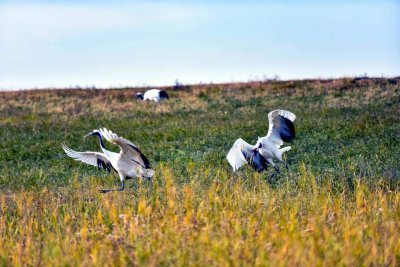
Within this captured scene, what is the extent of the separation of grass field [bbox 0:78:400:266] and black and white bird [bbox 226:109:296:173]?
10.6 inches

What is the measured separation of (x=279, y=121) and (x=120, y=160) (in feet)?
8.00

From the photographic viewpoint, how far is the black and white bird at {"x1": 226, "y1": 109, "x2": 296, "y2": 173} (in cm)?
1192

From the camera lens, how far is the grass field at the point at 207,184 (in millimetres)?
6430

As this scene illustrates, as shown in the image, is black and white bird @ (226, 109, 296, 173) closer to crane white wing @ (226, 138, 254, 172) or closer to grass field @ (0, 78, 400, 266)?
crane white wing @ (226, 138, 254, 172)

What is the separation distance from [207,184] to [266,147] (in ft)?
5.21

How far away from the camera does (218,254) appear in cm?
609

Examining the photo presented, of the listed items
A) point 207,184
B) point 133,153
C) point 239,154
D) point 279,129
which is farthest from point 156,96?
point 207,184

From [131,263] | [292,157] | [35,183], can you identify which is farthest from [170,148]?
[131,263]

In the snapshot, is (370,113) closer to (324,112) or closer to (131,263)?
(324,112)

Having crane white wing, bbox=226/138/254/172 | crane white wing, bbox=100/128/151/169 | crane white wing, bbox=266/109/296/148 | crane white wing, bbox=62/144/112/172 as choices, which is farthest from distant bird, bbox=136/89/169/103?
crane white wing, bbox=100/128/151/169

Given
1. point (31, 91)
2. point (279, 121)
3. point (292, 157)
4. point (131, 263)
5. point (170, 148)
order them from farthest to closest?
point (31, 91) → point (170, 148) → point (292, 157) → point (279, 121) → point (131, 263)

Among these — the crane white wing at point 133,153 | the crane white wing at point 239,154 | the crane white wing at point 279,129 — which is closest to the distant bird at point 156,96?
the crane white wing at point 279,129

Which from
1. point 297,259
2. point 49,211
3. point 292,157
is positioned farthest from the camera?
point 292,157

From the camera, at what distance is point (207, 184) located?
10.9 metres
